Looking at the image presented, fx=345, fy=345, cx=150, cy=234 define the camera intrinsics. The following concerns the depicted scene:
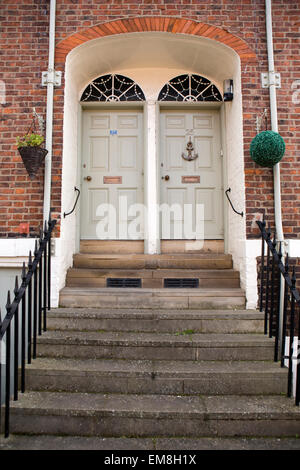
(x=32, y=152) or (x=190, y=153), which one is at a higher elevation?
(x=190, y=153)

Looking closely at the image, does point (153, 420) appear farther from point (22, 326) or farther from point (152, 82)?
point (152, 82)

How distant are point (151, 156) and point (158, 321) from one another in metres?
2.37

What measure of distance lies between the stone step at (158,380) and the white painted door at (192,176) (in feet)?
7.27

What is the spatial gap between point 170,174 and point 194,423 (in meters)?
3.25

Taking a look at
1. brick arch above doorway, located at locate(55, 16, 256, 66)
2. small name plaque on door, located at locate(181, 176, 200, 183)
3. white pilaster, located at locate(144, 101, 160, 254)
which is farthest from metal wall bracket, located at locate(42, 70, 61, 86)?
small name plaque on door, located at locate(181, 176, 200, 183)

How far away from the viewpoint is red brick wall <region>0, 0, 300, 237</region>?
4.10 metres

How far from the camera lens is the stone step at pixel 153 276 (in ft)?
13.8

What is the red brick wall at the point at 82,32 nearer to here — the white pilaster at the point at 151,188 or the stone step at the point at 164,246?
the stone step at the point at 164,246

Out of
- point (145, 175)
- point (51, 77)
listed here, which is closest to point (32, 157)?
point (51, 77)

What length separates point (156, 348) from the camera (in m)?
3.19

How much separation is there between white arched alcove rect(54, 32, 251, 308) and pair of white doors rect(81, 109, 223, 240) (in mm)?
170

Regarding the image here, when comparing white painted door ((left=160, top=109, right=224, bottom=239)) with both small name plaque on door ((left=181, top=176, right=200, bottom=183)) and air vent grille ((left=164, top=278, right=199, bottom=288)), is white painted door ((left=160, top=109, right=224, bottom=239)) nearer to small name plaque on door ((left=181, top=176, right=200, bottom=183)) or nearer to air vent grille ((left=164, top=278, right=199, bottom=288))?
small name plaque on door ((left=181, top=176, right=200, bottom=183))

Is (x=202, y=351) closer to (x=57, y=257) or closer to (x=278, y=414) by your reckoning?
(x=278, y=414)

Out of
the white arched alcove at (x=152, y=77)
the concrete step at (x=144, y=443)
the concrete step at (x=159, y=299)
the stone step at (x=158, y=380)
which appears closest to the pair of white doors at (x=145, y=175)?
the white arched alcove at (x=152, y=77)
